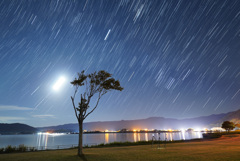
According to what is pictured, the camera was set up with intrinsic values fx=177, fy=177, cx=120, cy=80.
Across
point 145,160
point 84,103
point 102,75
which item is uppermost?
point 102,75

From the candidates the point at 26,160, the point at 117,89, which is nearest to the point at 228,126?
the point at 117,89

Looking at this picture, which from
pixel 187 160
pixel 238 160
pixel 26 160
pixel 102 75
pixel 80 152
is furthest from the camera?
pixel 102 75

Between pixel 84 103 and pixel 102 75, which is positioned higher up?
pixel 102 75

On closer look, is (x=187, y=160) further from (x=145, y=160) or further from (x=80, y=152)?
(x=80, y=152)

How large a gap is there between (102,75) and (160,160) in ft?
45.1

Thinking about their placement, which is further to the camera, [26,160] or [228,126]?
[228,126]

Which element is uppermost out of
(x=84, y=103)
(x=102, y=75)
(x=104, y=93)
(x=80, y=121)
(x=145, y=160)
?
(x=102, y=75)

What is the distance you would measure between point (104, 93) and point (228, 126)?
85.8 m

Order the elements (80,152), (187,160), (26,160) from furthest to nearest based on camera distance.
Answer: (80,152)
(26,160)
(187,160)

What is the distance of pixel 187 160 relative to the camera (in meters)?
15.2

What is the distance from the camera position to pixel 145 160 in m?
16.1

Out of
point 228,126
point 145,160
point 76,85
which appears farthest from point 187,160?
point 228,126

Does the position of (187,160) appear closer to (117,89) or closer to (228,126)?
(117,89)

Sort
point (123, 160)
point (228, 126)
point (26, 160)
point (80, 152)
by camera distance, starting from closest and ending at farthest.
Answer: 1. point (123, 160)
2. point (26, 160)
3. point (80, 152)
4. point (228, 126)
